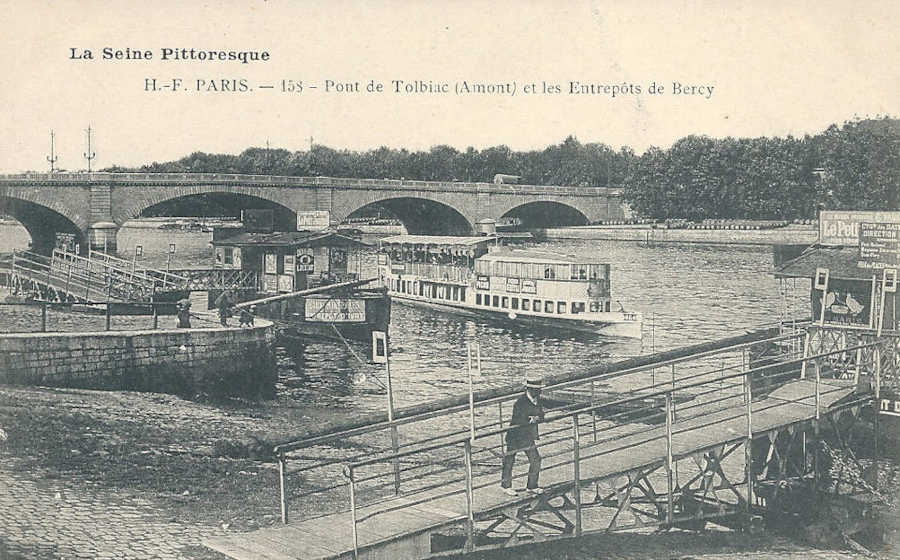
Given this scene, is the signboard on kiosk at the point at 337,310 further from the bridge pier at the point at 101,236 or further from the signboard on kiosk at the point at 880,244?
the bridge pier at the point at 101,236

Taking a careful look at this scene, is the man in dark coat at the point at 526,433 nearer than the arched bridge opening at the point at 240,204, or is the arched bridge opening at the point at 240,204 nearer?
the man in dark coat at the point at 526,433

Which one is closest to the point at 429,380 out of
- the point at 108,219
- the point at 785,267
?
the point at 785,267

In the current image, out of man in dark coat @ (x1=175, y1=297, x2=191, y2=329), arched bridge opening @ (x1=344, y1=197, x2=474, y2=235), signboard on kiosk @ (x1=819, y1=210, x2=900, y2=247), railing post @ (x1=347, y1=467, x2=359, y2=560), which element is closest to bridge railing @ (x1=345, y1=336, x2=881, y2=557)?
railing post @ (x1=347, y1=467, x2=359, y2=560)

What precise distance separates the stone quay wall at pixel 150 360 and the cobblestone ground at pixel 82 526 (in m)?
7.17

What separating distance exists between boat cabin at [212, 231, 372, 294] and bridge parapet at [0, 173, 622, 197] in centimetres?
1187

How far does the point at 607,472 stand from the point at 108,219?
5055cm

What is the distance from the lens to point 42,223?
199 ft

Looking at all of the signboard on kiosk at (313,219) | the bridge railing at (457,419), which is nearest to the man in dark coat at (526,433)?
the bridge railing at (457,419)

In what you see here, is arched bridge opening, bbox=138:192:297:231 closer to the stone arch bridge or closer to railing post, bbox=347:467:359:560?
the stone arch bridge

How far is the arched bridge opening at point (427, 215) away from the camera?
76.2 meters

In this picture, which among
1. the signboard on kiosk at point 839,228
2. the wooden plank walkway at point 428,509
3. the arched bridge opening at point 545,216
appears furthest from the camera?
the arched bridge opening at point 545,216

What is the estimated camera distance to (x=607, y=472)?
13.0m

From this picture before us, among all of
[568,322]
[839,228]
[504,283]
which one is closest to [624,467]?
[839,228]

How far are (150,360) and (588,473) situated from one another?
15.2m
